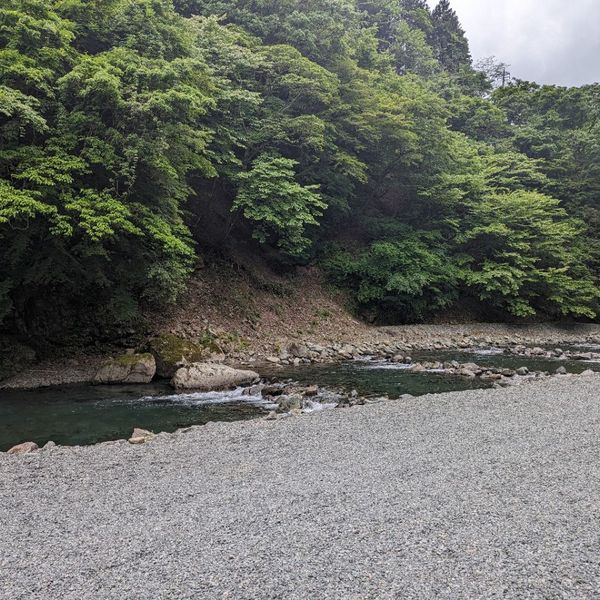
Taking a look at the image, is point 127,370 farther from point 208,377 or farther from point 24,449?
point 24,449

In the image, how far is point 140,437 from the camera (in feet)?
21.7

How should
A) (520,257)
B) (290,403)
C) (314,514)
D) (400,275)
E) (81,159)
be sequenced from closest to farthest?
(314,514) < (290,403) < (81,159) < (400,275) < (520,257)

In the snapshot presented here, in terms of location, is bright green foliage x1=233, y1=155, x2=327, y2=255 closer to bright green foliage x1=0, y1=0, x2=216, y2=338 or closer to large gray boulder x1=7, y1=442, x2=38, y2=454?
bright green foliage x1=0, y1=0, x2=216, y2=338

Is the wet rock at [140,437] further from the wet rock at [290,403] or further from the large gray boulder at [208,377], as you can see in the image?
the large gray boulder at [208,377]

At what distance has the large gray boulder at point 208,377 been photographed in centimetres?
1080

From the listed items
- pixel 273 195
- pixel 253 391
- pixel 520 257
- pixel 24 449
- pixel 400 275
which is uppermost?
pixel 273 195

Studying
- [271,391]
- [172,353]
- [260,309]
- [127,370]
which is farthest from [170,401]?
[260,309]

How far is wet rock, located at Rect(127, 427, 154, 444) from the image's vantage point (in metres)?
6.51

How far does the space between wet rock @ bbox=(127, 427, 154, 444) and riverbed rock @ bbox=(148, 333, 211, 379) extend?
16.0 ft

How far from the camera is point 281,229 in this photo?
17734 mm

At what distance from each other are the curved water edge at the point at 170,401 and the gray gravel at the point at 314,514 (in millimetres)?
1553

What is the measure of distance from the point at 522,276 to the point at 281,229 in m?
13.6

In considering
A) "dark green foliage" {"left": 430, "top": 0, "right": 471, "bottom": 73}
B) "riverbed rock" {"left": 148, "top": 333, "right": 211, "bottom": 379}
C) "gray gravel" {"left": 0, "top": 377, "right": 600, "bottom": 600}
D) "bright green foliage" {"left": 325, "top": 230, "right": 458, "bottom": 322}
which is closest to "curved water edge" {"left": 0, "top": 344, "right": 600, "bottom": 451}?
"riverbed rock" {"left": 148, "top": 333, "right": 211, "bottom": 379}

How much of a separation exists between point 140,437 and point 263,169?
12.0 meters
